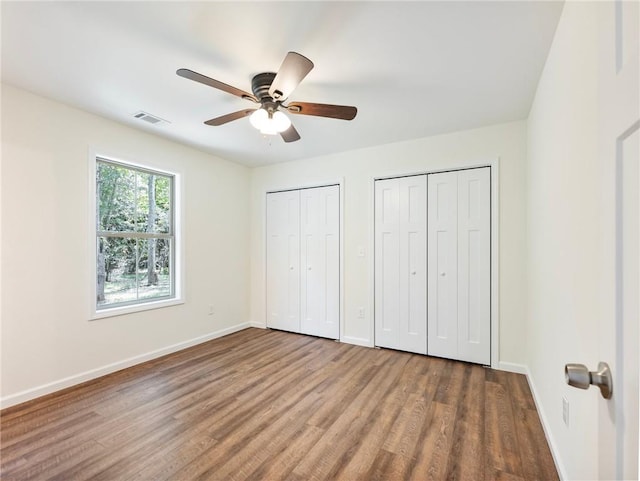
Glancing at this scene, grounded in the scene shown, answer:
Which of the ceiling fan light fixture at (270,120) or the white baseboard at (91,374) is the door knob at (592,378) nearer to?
the ceiling fan light fixture at (270,120)

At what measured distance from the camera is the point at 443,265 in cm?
336

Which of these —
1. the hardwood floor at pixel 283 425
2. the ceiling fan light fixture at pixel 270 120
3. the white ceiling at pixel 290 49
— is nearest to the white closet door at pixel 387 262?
the hardwood floor at pixel 283 425

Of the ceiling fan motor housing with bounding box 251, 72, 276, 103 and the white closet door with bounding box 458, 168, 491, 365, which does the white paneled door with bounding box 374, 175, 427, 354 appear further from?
the ceiling fan motor housing with bounding box 251, 72, 276, 103

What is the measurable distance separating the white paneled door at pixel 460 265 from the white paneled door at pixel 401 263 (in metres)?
0.10

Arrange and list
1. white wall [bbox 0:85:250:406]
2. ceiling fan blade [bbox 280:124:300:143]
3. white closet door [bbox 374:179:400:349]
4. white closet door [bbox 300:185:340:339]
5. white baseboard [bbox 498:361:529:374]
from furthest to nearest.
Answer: white closet door [bbox 300:185:340:339]
white closet door [bbox 374:179:400:349]
white baseboard [bbox 498:361:529:374]
ceiling fan blade [bbox 280:124:300:143]
white wall [bbox 0:85:250:406]

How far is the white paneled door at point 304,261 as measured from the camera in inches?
161

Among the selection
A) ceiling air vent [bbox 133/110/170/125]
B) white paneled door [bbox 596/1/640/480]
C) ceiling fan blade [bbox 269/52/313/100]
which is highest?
ceiling air vent [bbox 133/110/170/125]

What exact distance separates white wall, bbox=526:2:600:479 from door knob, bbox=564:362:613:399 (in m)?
0.22

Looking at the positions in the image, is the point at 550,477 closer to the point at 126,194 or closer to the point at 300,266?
the point at 300,266

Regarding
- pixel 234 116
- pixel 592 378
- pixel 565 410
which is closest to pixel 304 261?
pixel 234 116

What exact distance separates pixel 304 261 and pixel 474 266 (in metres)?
2.17

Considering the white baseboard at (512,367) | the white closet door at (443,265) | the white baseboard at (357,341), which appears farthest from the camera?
the white baseboard at (357,341)

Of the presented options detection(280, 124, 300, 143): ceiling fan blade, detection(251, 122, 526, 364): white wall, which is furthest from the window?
detection(280, 124, 300, 143): ceiling fan blade

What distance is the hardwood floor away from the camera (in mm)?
1708
